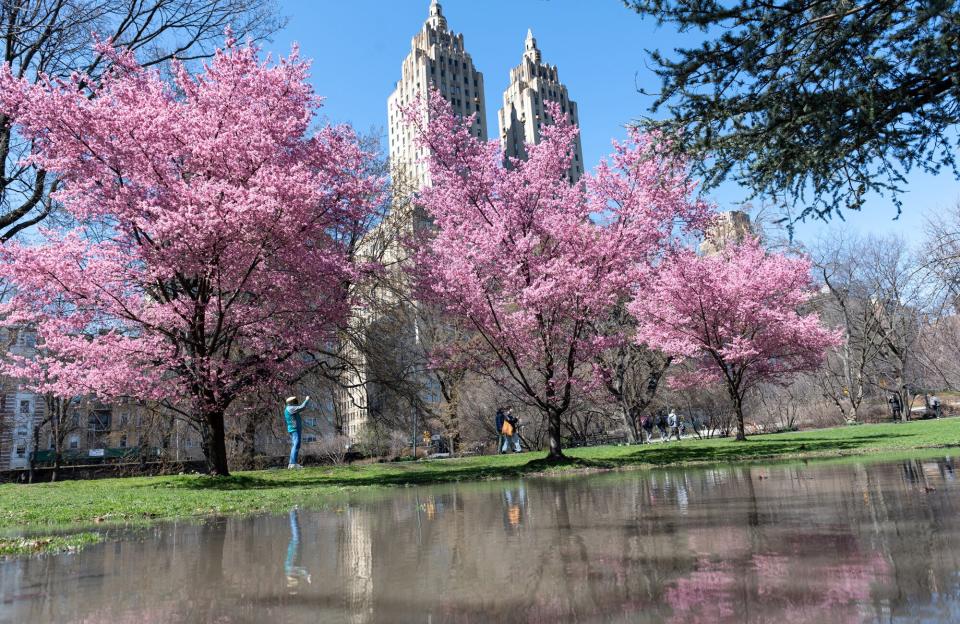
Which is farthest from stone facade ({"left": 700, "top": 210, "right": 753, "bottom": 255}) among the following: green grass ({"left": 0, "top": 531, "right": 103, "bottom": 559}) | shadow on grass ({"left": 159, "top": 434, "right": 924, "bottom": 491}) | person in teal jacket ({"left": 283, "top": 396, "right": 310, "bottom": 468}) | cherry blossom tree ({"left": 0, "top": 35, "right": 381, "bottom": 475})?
green grass ({"left": 0, "top": 531, "right": 103, "bottom": 559})

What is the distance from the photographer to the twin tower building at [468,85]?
108438 mm

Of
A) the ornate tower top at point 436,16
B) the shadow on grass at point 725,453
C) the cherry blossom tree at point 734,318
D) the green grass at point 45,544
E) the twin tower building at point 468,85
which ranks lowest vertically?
the shadow on grass at point 725,453

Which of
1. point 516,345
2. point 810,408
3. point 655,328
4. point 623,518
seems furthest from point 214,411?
point 810,408

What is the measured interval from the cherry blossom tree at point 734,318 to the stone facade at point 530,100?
96468mm

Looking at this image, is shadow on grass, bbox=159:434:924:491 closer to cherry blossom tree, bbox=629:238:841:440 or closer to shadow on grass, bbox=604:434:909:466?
shadow on grass, bbox=604:434:909:466


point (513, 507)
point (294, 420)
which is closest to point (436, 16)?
point (294, 420)

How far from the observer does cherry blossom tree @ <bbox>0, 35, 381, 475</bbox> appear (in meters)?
12.5

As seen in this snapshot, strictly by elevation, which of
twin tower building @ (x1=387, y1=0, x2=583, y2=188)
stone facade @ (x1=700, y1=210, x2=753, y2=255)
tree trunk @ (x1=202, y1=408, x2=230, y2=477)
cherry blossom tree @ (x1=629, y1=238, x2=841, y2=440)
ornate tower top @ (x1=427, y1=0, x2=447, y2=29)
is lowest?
tree trunk @ (x1=202, y1=408, x2=230, y2=477)

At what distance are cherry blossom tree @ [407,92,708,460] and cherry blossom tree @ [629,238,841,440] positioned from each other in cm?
546

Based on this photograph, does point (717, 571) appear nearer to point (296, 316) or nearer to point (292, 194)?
point (292, 194)

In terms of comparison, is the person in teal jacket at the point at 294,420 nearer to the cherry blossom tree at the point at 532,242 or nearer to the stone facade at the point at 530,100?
the cherry blossom tree at the point at 532,242

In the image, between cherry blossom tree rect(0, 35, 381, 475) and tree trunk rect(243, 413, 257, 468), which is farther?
tree trunk rect(243, 413, 257, 468)

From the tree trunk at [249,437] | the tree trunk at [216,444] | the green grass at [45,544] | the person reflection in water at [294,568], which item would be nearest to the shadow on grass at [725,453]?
the tree trunk at [216,444]

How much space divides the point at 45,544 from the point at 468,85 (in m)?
118
